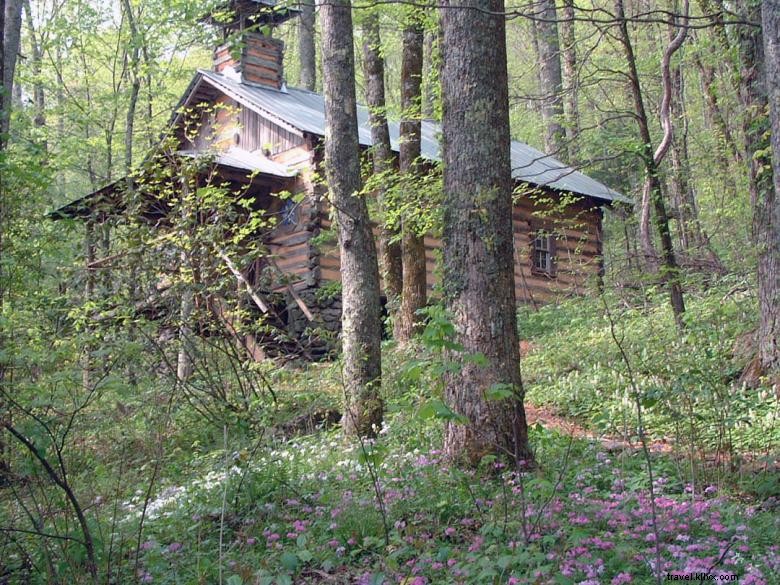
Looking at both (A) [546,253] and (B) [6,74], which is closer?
(B) [6,74]

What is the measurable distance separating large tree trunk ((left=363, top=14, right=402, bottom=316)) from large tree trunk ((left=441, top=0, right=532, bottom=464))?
22.5 feet

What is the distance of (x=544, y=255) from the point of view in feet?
73.3

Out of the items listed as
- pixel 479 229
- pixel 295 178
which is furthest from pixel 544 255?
pixel 479 229

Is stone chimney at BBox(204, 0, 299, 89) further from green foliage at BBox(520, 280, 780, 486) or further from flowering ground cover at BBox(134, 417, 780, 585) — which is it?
flowering ground cover at BBox(134, 417, 780, 585)

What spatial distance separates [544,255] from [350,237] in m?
14.9

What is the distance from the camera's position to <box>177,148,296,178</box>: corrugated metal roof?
54.7ft

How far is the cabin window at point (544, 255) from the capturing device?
71.9 ft

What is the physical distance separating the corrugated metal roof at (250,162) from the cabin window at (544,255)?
776cm

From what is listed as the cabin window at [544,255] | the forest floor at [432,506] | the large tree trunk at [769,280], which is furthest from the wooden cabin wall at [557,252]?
the forest floor at [432,506]

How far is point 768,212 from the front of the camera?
341 inches

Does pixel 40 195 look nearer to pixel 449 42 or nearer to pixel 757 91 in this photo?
pixel 449 42

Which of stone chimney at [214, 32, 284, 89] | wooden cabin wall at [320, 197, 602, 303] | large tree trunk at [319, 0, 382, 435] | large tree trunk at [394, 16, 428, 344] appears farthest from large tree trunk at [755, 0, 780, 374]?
stone chimney at [214, 32, 284, 89]

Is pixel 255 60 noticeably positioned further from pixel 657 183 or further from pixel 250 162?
pixel 657 183

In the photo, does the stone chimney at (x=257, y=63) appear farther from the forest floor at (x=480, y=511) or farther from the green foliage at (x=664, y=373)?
the forest floor at (x=480, y=511)
